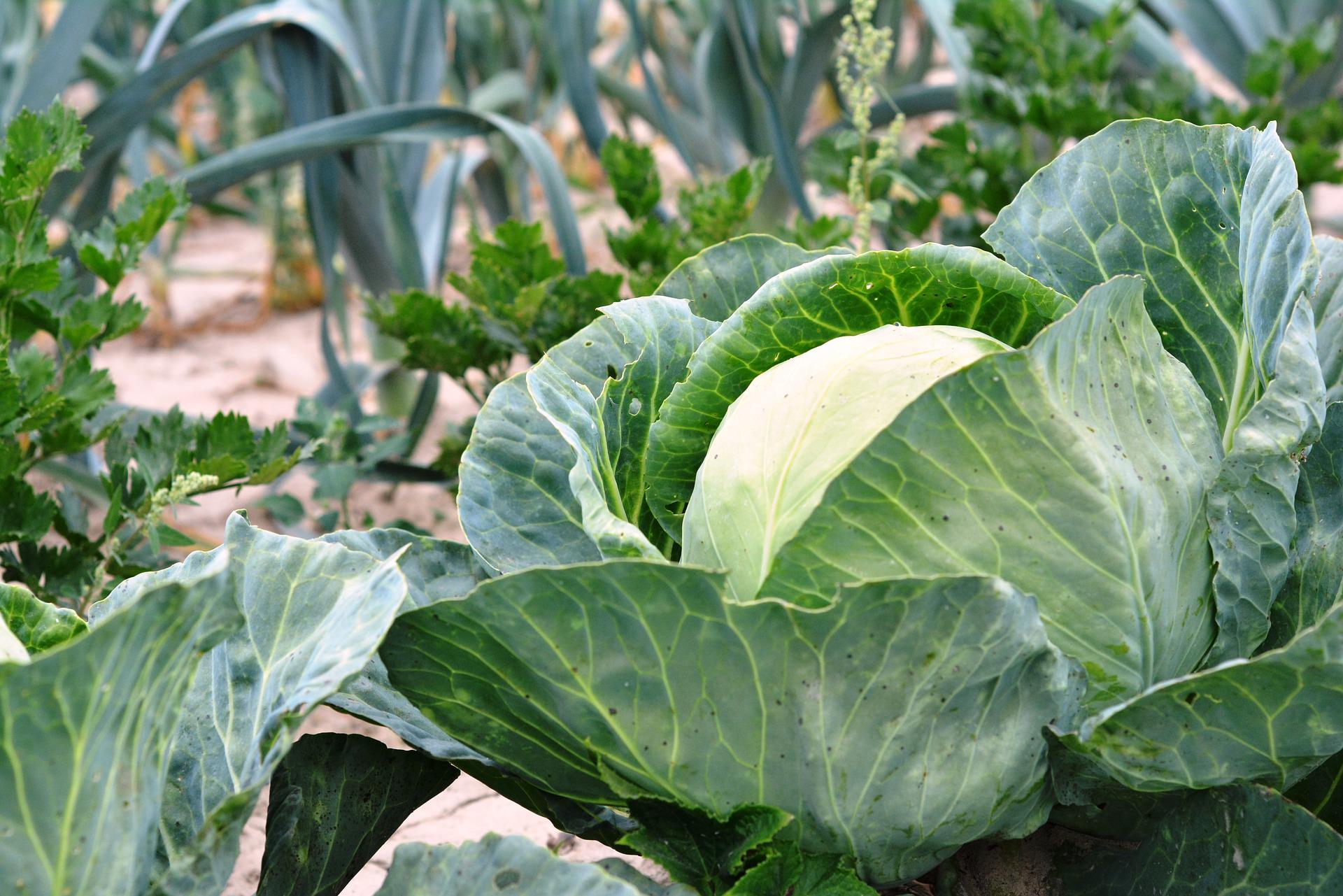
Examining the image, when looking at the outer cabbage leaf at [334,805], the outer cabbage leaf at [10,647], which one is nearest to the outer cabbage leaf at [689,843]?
the outer cabbage leaf at [334,805]

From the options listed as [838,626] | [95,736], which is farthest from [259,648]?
[838,626]

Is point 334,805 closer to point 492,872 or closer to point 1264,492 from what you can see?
point 492,872

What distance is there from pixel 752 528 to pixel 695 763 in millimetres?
198

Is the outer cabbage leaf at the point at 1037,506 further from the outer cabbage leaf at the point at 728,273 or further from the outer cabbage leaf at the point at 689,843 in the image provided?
the outer cabbage leaf at the point at 728,273

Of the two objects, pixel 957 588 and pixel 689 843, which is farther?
pixel 689 843

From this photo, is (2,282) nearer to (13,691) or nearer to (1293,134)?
(13,691)

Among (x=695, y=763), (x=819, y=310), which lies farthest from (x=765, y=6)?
(x=695, y=763)

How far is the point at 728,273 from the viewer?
1403 millimetres

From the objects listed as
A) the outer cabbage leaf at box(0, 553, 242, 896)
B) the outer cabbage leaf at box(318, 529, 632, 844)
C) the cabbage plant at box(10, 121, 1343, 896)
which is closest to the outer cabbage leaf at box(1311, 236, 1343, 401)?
the cabbage plant at box(10, 121, 1343, 896)

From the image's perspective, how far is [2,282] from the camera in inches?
56.5

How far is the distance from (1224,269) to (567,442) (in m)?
0.68

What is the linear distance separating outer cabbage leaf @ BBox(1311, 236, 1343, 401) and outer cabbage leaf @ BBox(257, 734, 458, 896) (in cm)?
96

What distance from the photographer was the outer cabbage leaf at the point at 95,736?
744mm

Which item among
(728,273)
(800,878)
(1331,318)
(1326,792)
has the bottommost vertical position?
(1326,792)
